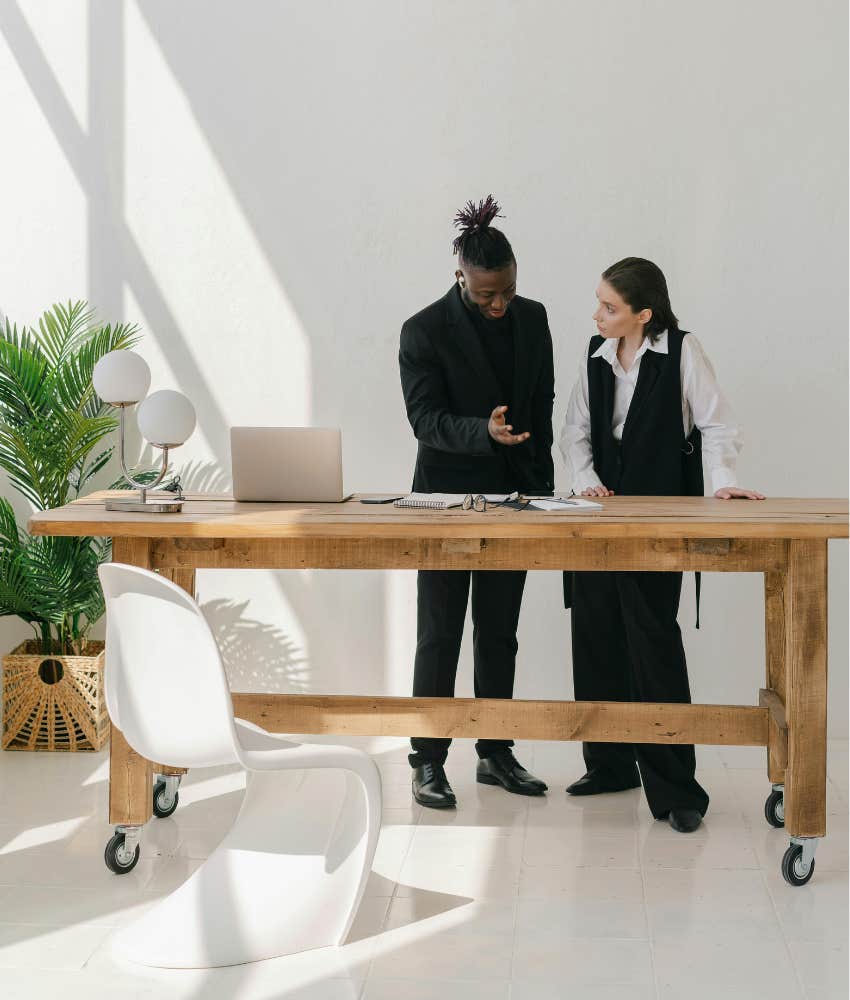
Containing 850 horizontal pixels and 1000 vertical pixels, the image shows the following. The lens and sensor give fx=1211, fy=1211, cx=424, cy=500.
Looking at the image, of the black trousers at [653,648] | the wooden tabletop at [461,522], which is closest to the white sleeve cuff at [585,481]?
the black trousers at [653,648]

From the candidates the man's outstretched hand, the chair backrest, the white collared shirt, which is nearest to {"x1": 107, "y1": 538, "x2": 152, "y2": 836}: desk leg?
the chair backrest

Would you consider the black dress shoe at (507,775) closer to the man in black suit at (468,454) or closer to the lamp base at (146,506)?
the man in black suit at (468,454)

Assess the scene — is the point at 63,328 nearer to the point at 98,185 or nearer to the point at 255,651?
the point at 98,185

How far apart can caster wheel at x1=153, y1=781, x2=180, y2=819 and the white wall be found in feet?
3.67

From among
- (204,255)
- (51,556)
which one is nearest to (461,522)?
(51,556)

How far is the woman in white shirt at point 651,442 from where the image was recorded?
3551mm

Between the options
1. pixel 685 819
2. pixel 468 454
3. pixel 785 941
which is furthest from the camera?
pixel 468 454

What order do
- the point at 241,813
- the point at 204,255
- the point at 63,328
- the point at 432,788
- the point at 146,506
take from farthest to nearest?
the point at 204,255 < the point at 63,328 < the point at 432,788 < the point at 146,506 < the point at 241,813

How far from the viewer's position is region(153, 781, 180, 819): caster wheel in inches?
143

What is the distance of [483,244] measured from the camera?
11.5ft

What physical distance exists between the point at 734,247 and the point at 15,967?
130 inches

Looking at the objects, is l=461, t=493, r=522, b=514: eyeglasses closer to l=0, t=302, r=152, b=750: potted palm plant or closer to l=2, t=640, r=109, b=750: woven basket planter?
l=0, t=302, r=152, b=750: potted palm plant

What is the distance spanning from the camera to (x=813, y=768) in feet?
10.2

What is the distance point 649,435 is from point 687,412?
14 centimetres
